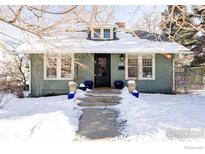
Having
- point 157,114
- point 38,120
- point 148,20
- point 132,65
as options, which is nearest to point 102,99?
point 157,114

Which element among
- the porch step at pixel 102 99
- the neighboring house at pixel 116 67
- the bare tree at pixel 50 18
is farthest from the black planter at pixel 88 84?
the bare tree at pixel 50 18

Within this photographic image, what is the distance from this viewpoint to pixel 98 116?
4195mm

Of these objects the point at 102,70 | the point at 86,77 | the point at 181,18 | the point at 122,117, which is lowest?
the point at 122,117

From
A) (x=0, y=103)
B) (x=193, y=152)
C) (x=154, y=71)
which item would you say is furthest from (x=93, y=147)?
(x=154, y=71)

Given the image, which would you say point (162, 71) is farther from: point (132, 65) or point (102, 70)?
point (102, 70)

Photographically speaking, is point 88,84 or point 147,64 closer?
point 88,84

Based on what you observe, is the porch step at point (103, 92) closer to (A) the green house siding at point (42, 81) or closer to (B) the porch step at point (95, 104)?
(B) the porch step at point (95, 104)

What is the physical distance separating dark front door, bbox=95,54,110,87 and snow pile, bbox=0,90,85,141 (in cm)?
106

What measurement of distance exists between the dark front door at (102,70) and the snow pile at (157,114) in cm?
73

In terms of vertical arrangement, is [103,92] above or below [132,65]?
below

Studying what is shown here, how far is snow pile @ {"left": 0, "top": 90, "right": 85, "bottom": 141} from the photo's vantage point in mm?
3388

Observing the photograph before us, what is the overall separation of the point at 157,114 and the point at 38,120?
54.9 inches

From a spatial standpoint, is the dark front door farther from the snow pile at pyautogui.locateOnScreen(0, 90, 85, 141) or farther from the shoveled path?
the snow pile at pyautogui.locateOnScreen(0, 90, 85, 141)
